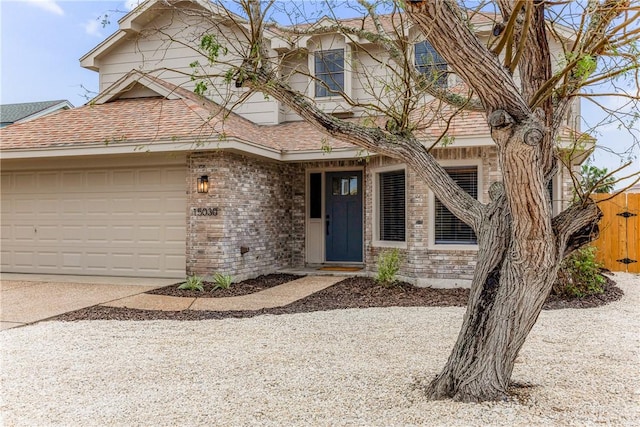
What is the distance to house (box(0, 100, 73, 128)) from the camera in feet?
69.9

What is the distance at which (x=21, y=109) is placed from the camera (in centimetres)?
2278

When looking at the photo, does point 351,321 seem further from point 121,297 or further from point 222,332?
point 121,297

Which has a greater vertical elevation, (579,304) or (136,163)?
(136,163)

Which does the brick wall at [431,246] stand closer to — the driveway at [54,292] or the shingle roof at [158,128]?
the shingle roof at [158,128]

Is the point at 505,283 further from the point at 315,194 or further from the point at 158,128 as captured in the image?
the point at 315,194

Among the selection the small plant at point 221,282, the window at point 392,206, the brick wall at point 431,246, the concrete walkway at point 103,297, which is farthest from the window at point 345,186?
the small plant at point 221,282

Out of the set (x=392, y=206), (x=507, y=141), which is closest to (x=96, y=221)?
(x=392, y=206)

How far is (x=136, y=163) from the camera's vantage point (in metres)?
10.2

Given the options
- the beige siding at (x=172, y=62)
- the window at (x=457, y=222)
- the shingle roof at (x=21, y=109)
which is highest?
the shingle roof at (x=21, y=109)

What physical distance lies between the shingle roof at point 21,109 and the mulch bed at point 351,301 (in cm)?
1693

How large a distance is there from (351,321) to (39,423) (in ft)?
12.6

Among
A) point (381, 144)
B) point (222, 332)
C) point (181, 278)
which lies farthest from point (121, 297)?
point (381, 144)

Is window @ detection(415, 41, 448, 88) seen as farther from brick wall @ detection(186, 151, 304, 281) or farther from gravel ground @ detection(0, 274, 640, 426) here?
brick wall @ detection(186, 151, 304, 281)

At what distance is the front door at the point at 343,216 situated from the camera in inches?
465
